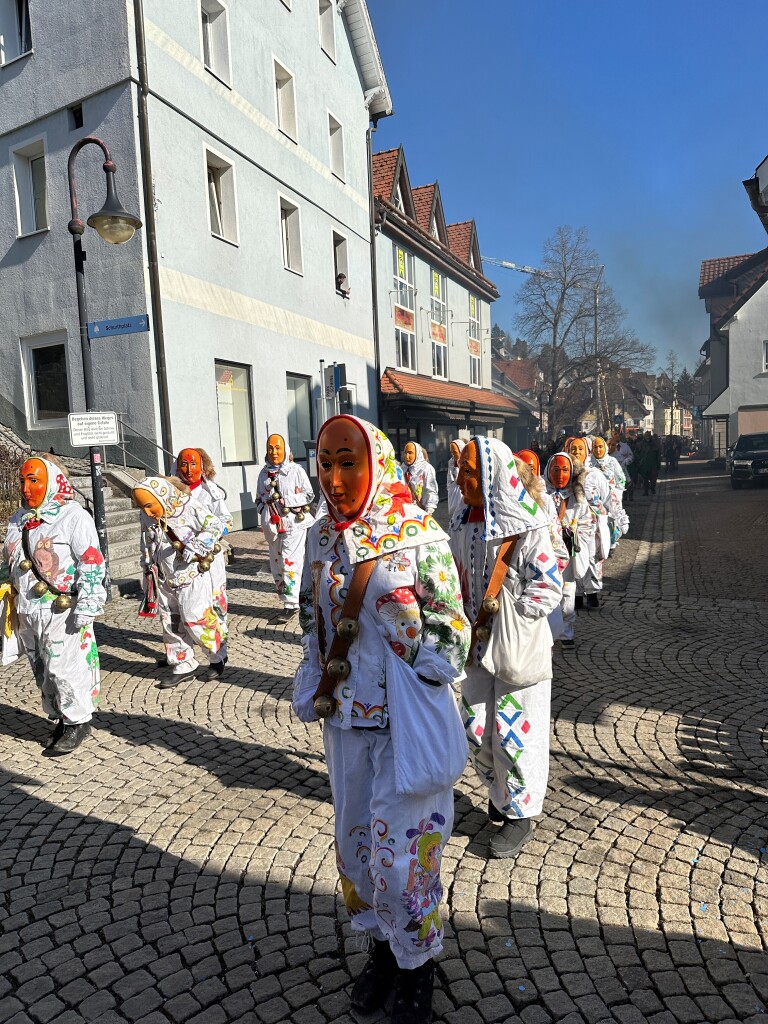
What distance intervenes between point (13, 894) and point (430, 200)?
92.0ft

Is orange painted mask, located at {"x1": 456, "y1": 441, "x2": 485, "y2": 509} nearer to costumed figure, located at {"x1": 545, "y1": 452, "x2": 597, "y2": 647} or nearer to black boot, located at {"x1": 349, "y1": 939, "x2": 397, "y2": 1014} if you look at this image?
black boot, located at {"x1": 349, "y1": 939, "x2": 397, "y2": 1014}

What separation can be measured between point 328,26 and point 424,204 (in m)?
8.64

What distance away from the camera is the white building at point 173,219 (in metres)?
12.6

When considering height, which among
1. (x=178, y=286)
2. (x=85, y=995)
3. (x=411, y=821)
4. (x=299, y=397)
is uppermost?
(x=178, y=286)

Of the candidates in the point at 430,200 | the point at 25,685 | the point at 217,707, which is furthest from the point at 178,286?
the point at 430,200

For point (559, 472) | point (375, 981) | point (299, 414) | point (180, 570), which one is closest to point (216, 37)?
point (299, 414)

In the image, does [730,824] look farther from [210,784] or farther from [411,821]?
[210,784]

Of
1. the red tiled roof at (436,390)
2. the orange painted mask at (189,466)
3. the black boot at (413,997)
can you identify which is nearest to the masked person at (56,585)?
the orange painted mask at (189,466)

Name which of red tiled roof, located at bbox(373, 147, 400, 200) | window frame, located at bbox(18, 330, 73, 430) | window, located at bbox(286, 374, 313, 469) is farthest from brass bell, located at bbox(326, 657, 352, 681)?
red tiled roof, located at bbox(373, 147, 400, 200)

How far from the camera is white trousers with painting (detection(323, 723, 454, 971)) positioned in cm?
227

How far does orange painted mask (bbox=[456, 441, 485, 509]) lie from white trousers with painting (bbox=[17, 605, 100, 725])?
116 inches

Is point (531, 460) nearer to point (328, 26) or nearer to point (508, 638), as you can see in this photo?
point (508, 638)

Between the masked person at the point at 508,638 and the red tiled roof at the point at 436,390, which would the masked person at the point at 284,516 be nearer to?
the masked person at the point at 508,638

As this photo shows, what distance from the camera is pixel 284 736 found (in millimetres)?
4852
